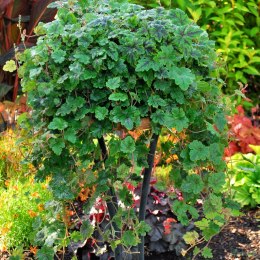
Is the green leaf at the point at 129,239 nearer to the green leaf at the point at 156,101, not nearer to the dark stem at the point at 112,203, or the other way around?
the dark stem at the point at 112,203

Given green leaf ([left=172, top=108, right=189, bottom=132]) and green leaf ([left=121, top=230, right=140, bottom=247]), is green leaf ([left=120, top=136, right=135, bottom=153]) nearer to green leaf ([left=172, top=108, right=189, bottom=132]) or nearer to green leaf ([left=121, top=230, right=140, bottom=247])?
green leaf ([left=172, top=108, right=189, bottom=132])

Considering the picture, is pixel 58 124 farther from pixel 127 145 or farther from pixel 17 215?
pixel 17 215

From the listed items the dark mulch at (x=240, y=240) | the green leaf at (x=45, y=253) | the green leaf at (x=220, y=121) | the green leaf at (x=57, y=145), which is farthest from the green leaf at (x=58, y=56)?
the dark mulch at (x=240, y=240)

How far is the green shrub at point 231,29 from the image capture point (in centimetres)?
537

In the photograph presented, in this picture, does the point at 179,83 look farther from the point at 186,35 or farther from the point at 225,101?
the point at 225,101

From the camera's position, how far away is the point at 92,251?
3.34 metres

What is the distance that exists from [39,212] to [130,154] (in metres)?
1.20

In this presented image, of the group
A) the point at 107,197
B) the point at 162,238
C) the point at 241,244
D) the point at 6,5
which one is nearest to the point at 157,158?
the point at 162,238

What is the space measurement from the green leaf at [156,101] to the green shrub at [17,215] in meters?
1.05

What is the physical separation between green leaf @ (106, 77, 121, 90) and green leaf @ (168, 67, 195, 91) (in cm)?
21

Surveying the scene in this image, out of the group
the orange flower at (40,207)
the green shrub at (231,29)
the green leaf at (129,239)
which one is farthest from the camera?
the green shrub at (231,29)

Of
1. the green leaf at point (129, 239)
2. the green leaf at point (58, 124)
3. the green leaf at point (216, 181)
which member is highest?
the green leaf at point (58, 124)

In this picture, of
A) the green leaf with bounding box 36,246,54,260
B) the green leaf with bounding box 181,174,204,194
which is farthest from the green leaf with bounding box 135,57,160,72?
the green leaf with bounding box 36,246,54,260

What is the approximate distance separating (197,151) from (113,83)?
1.52ft
